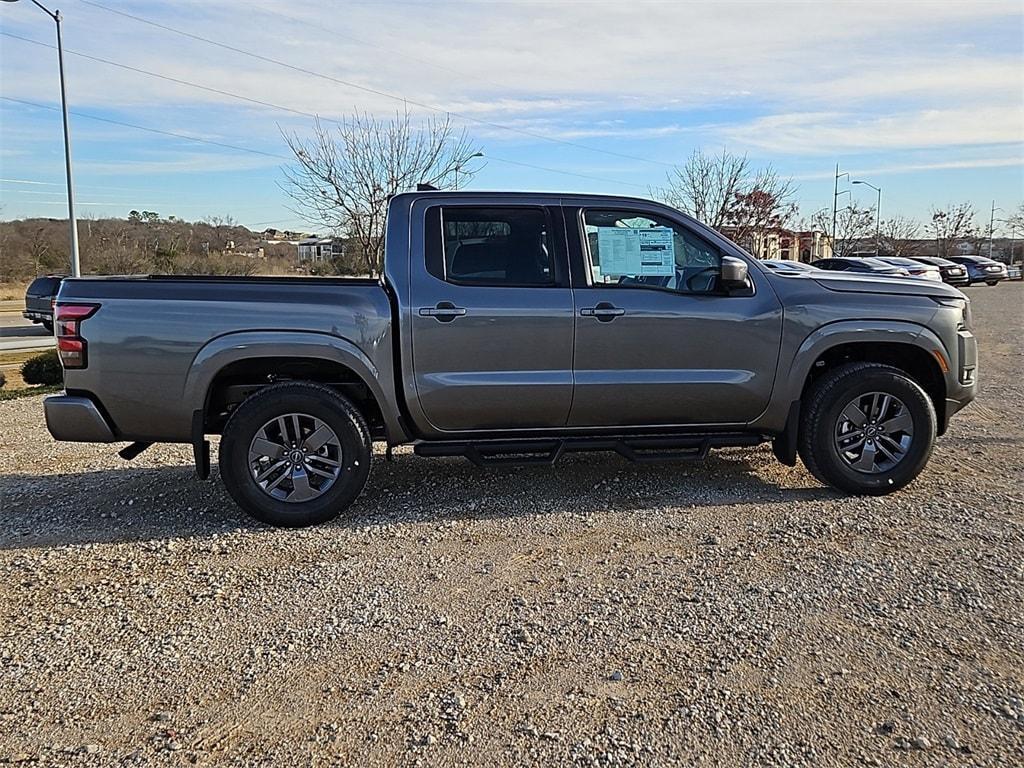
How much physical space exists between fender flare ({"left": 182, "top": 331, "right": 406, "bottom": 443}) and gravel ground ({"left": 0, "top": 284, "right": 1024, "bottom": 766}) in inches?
34.5

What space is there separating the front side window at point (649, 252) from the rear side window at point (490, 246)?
1.06 ft

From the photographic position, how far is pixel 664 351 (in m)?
5.30

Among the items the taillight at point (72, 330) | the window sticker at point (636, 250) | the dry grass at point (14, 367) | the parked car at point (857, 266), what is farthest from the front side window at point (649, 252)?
the parked car at point (857, 266)

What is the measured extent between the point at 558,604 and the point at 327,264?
20898 mm

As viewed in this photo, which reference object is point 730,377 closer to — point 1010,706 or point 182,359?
point 1010,706

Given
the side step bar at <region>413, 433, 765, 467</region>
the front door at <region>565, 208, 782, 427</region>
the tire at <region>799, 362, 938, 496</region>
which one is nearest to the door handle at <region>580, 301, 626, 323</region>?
the front door at <region>565, 208, 782, 427</region>

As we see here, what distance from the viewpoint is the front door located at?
524 cm

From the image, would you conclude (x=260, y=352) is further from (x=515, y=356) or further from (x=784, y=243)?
(x=784, y=243)

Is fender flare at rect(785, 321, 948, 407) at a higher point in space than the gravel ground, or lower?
higher

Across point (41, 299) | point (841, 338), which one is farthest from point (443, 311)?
point (41, 299)

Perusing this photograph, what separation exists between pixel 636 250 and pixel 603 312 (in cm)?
50

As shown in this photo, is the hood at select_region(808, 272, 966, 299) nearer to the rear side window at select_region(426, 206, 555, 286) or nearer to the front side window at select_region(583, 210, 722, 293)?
the front side window at select_region(583, 210, 722, 293)

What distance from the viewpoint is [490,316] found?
200 inches

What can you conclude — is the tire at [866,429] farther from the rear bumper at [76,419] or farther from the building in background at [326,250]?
the building in background at [326,250]
